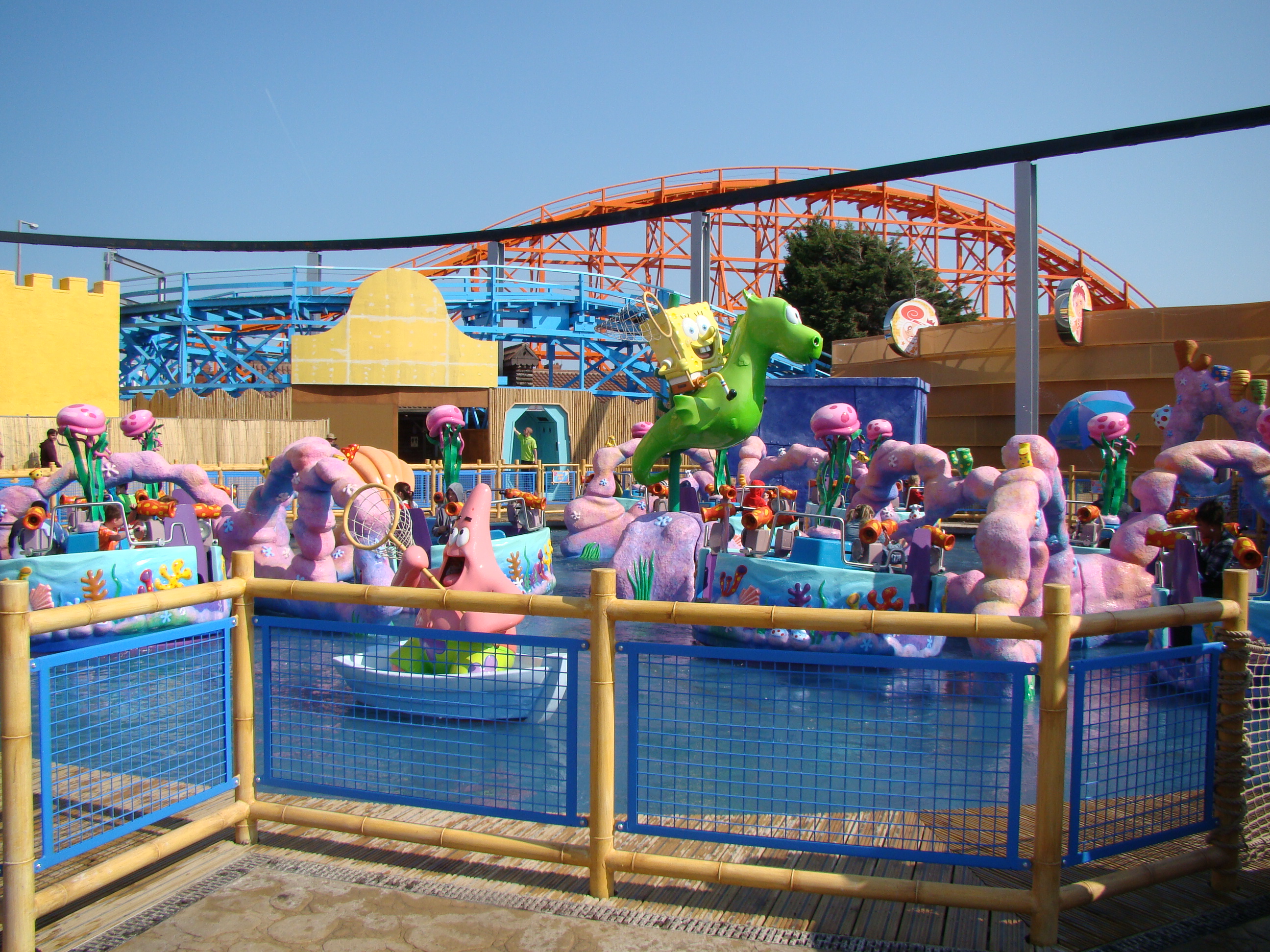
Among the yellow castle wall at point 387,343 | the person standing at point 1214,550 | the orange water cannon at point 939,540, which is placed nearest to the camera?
the person standing at point 1214,550

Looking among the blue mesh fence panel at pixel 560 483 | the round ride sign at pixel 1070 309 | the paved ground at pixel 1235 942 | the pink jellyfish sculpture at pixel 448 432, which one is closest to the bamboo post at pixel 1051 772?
the paved ground at pixel 1235 942

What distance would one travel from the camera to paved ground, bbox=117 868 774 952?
2.92m

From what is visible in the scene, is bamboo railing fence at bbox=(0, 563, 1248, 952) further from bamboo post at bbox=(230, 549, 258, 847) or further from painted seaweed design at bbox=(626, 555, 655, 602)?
painted seaweed design at bbox=(626, 555, 655, 602)

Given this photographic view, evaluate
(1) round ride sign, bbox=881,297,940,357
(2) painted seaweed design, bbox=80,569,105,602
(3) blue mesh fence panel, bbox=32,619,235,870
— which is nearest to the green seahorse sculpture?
(2) painted seaweed design, bbox=80,569,105,602

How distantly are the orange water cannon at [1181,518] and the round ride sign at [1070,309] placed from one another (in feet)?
37.6

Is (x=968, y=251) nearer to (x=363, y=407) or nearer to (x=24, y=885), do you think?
(x=363, y=407)

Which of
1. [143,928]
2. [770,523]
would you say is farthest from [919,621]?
[770,523]

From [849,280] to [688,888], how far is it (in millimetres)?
29260

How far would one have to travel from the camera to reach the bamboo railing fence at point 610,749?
2.77m

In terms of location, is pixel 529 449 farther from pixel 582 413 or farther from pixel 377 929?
pixel 377 929

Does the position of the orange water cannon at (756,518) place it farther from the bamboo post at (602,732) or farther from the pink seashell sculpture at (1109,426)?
the bamboo post at (602,732)

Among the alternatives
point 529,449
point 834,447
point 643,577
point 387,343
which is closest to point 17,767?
point 643,577

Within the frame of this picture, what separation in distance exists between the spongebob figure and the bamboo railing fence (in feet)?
21.6

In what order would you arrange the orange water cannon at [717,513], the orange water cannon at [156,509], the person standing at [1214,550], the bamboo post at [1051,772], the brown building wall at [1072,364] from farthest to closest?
1. the brown building wall at [1072,364]
2. the orange water cannon at [717,513]
3. the orange water cannon at [156,509]
4. the person standing at [1214,550]
5. the bamboo post at [1051,772]
